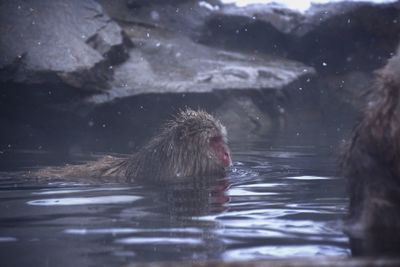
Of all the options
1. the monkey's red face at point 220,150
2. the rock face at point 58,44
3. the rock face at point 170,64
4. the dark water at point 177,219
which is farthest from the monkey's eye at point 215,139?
the rock face at point 58,44

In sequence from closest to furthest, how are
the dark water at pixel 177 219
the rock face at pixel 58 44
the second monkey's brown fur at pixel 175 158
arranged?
the dark water at pixel 177 219 → the second monkey's brown fur at pixel 175 158 → the rock face at pixel 58 44

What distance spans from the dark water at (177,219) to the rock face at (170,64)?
354 cm

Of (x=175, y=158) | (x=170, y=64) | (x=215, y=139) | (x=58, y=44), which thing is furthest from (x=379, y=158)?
(x=170, y=64)

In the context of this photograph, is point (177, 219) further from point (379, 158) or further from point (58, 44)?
point (58, 44)

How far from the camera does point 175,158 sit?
21.7ft

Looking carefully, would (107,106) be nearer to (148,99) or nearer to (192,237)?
(148,99)

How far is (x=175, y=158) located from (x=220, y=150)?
1.68ft

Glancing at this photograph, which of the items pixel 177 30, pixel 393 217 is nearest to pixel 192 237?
pixel 393 217

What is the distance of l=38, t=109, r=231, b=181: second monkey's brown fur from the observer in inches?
258

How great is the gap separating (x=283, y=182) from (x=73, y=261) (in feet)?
10.3

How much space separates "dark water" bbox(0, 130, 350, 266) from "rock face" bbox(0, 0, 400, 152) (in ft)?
11.6

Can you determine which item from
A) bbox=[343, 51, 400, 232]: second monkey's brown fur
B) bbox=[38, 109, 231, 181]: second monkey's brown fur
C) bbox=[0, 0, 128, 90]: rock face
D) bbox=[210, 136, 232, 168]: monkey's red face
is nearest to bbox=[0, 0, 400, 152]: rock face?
bbox=[0, 0, 128, 90]: rock face

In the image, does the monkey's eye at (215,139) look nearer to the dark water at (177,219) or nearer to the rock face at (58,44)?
the dark water at (177,219)

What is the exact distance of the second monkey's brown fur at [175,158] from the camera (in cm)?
654
